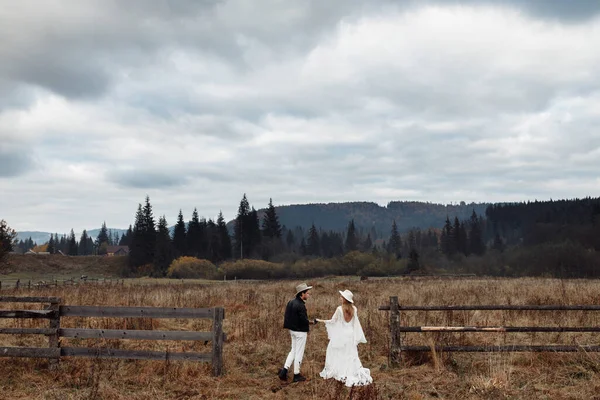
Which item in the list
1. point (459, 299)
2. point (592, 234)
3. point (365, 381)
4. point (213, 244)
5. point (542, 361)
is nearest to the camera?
point (365, 381)

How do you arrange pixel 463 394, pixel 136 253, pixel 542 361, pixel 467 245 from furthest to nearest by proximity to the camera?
pixel 467 245 → pixel 136 253 → pixel 542 361 → pixel 463 394

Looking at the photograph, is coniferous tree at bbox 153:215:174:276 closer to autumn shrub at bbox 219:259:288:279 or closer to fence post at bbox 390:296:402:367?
autumn shrub at bbox 219:259:288:279

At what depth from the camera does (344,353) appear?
354 inches

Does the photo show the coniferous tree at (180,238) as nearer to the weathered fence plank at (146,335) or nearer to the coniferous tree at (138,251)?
the coniferous tree at (138,251)

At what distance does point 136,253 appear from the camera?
87.9m

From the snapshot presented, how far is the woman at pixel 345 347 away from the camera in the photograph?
8820 mm

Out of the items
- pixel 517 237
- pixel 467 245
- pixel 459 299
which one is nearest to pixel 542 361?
pixel 459 299

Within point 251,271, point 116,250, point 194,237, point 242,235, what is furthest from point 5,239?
point 116,250

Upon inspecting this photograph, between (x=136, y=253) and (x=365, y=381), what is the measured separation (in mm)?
86145

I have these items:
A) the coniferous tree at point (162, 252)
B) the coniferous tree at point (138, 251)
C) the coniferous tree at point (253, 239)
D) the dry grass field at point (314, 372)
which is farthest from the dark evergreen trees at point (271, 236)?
the dry grass field at point (314, 372)

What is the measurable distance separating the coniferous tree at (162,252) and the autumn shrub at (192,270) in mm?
9478

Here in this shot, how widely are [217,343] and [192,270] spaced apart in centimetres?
6494

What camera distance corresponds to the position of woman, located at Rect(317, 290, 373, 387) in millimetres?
8820

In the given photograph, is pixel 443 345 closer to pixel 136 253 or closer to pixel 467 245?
pixel 136 253
